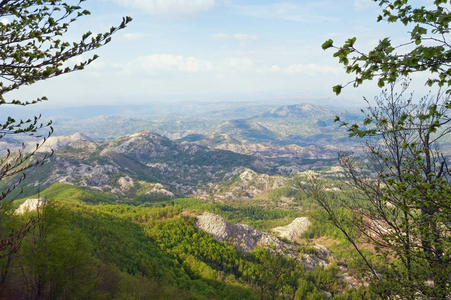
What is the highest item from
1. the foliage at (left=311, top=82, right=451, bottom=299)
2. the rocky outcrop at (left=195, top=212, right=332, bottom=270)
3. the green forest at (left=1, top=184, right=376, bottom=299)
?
the foliage at (left=311, top=82, right=451, bottom=299)

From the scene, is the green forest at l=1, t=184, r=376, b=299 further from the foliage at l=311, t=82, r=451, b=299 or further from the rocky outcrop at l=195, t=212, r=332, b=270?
the rocky outcrop at l=195, t=212, r=332, b=270

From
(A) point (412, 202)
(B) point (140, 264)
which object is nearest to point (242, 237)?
(B) point (140, 264)

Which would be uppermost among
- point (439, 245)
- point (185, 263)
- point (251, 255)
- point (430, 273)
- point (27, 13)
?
point (27, 13)

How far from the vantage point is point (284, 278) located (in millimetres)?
27062

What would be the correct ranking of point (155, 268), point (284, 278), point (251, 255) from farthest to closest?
point (251, 255), point (155, 268), point (284, 278)

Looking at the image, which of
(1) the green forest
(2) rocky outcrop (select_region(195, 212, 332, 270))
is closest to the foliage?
(1) the green forest

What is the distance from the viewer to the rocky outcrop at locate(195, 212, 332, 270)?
12938 cm

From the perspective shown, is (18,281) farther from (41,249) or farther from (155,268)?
(155,268)

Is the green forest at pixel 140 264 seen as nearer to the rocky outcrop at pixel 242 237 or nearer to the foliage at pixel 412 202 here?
the foliage at pixel 412 202

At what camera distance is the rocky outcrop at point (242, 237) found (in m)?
129

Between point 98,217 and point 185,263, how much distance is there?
44.9 metres

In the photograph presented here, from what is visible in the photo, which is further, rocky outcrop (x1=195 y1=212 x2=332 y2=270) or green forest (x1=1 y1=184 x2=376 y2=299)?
rocky outcrop (x1=195 y1=212 x2=332 y2=270)

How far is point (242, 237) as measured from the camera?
444ft

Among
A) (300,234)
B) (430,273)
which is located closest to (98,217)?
(430,273)
